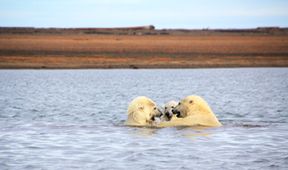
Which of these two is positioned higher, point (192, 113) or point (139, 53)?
point (192, 113)

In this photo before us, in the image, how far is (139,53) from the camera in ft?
212

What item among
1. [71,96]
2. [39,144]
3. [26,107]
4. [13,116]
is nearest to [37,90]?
[71,96]

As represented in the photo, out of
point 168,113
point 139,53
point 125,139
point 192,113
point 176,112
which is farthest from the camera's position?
point 139,53

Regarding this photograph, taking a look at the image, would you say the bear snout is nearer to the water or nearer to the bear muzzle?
the bear muzzle

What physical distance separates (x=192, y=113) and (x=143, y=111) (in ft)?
3.80

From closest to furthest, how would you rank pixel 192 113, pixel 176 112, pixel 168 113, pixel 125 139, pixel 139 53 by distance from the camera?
1. pixel 125 139
2. pixel 192 113
3. pixel 176 112
4. pixel 168 113
5. pixel 139 53

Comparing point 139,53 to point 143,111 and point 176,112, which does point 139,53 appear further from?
point 143,111

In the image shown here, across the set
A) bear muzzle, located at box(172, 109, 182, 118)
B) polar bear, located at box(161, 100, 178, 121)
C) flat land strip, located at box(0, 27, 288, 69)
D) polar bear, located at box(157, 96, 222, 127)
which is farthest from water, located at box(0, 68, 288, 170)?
flat land strip, located at box(0, 27, 288, 69)

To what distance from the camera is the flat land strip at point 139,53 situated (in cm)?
5925

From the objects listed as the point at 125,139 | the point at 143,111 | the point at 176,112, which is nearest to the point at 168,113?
the point at 176,112

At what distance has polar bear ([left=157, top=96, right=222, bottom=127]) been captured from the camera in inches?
694

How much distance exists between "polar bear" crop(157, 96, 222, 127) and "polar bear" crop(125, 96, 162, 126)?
28 centimetres

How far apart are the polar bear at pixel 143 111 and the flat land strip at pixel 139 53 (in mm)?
40077

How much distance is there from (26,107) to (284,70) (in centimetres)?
3561
